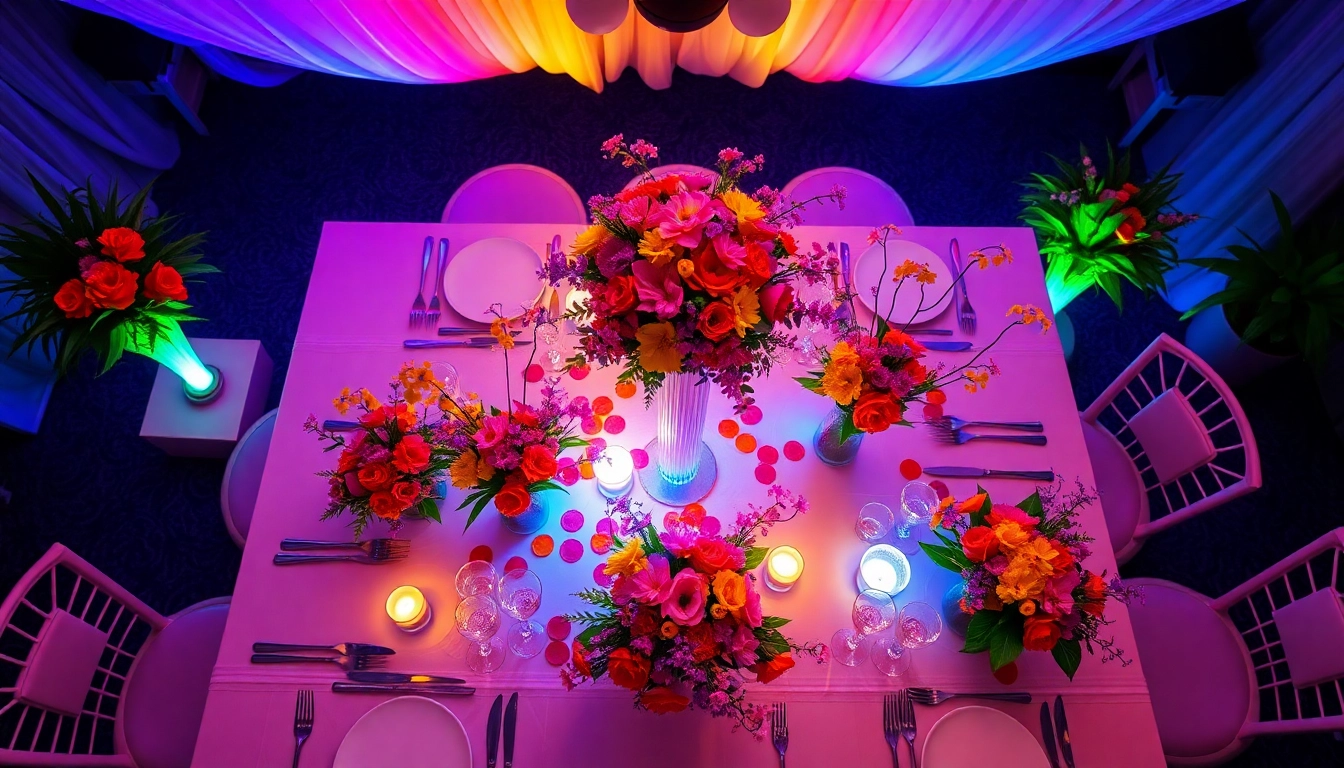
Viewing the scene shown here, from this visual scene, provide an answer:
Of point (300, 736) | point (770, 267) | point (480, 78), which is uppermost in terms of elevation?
point (480, 78)

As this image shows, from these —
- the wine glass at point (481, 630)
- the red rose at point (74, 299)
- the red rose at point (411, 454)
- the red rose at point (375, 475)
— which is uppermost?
the red rose at point (74, 299)

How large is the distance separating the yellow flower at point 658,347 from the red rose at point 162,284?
1.45 metres

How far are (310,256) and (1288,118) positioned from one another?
4.01 meters

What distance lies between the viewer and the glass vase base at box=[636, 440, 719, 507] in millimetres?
1789

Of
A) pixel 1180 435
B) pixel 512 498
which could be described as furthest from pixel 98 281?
pixel 1180 435

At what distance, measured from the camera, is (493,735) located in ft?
5.09

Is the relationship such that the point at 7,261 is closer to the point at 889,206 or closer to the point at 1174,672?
the point at 889,206

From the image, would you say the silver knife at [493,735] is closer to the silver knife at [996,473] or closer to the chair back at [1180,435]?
the silver knife at [996,473]

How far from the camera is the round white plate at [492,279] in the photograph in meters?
2.03

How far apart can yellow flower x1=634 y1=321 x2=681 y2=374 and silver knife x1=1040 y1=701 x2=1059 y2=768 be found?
1169mm

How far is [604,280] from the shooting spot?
1.26 m

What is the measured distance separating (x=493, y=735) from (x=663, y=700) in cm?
50

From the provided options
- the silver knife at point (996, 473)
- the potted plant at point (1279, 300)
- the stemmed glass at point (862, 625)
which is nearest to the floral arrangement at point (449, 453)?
the stemmed glass at point (862, 625)

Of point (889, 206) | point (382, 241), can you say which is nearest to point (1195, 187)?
point (889, 206)
